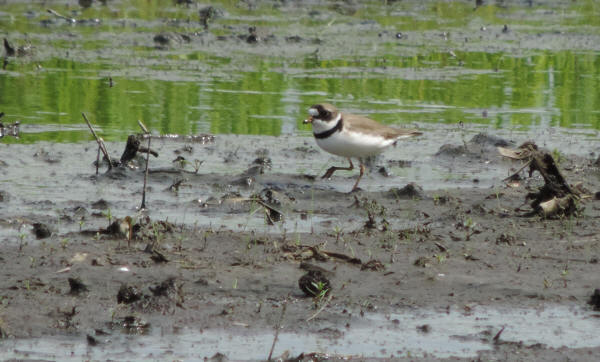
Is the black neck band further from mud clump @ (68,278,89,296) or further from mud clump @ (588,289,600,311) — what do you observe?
mud clump @ (68,278,89,296)

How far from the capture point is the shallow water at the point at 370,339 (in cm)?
483

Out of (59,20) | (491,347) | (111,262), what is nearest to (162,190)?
(111,262)

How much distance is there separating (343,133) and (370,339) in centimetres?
351

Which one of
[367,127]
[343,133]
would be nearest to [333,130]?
[343,133]

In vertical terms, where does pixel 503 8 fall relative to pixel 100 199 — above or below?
above

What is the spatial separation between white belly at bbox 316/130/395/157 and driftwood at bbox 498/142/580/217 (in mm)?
1316

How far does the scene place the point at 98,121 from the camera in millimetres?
11133

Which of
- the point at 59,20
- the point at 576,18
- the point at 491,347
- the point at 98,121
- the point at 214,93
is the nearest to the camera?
the point at 491,347

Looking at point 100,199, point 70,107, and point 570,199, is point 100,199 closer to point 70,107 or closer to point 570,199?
point 570,199

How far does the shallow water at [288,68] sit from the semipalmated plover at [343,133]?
7.23 ft

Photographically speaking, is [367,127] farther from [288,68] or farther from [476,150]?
[288,68]

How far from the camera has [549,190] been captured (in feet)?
24.4

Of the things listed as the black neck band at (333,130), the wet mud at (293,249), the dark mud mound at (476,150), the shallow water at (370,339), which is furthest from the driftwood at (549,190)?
the dark mud mound at (476,150)

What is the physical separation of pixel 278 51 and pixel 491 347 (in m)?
11.5
